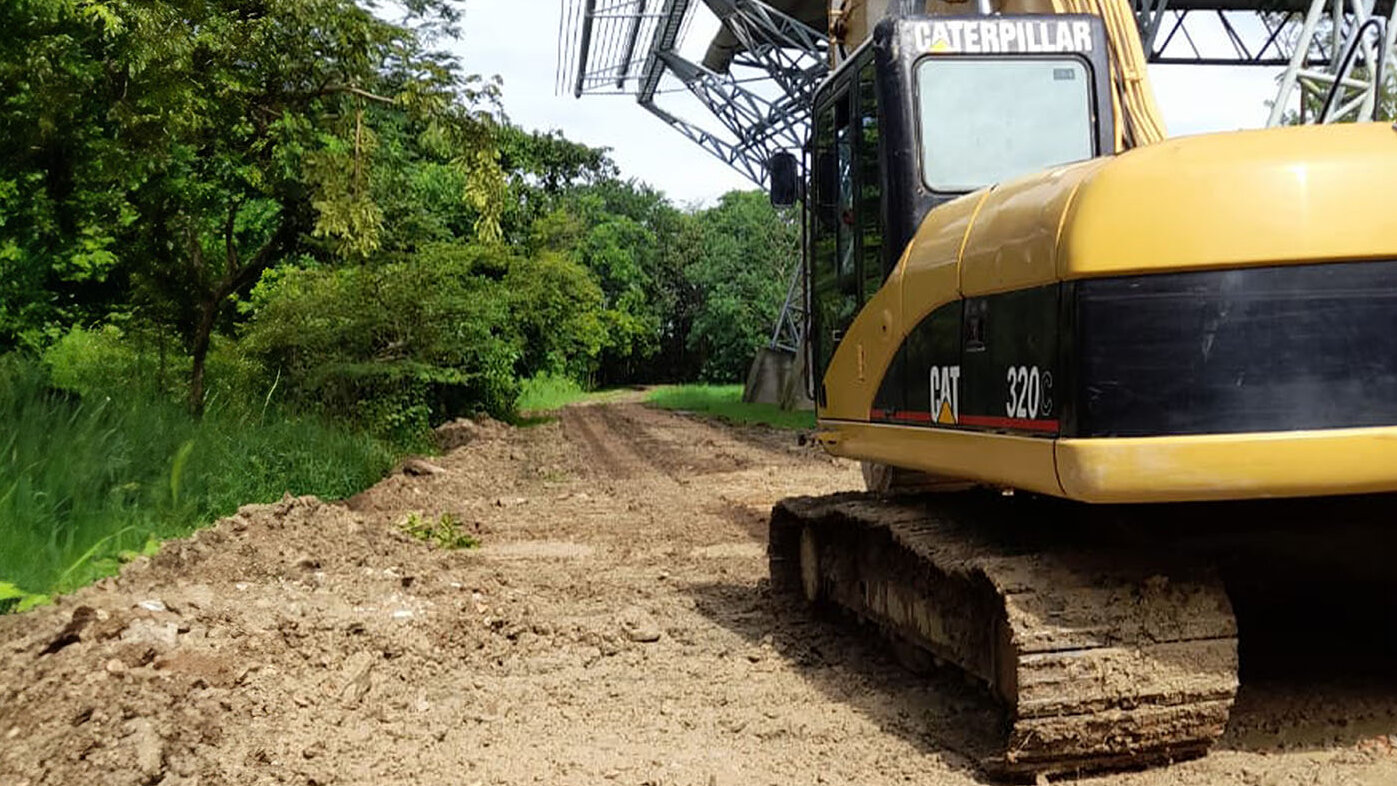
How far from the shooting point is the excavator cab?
5492 mm

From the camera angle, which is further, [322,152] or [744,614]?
[322,152]

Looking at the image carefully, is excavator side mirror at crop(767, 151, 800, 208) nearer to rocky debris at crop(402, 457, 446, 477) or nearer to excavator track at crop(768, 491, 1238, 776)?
excavator track at crop(768, 491, 1238, 776)

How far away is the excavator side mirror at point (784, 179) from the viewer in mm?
6652

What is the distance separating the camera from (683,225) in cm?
6450

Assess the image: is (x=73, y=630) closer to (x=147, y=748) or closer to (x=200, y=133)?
(x=147, y=748)

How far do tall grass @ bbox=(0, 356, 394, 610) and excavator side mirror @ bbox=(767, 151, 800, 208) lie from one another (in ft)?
14.4

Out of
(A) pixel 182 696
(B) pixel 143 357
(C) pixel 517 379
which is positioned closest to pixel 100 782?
(A) pixel 182 696

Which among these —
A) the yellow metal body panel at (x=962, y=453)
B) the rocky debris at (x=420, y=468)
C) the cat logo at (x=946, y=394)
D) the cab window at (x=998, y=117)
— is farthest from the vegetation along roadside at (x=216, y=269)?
the cab window at (x=998, y=117)

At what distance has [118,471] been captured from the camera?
30.7ft

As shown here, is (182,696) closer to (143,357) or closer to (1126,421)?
(1126,421)

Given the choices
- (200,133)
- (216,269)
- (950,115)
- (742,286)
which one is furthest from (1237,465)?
(742,286)

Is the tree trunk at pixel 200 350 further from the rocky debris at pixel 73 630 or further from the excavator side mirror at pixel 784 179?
the excavator side mirror at pixel 784 179

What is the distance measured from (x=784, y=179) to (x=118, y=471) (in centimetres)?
574

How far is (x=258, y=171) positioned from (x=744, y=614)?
24.8 ft
